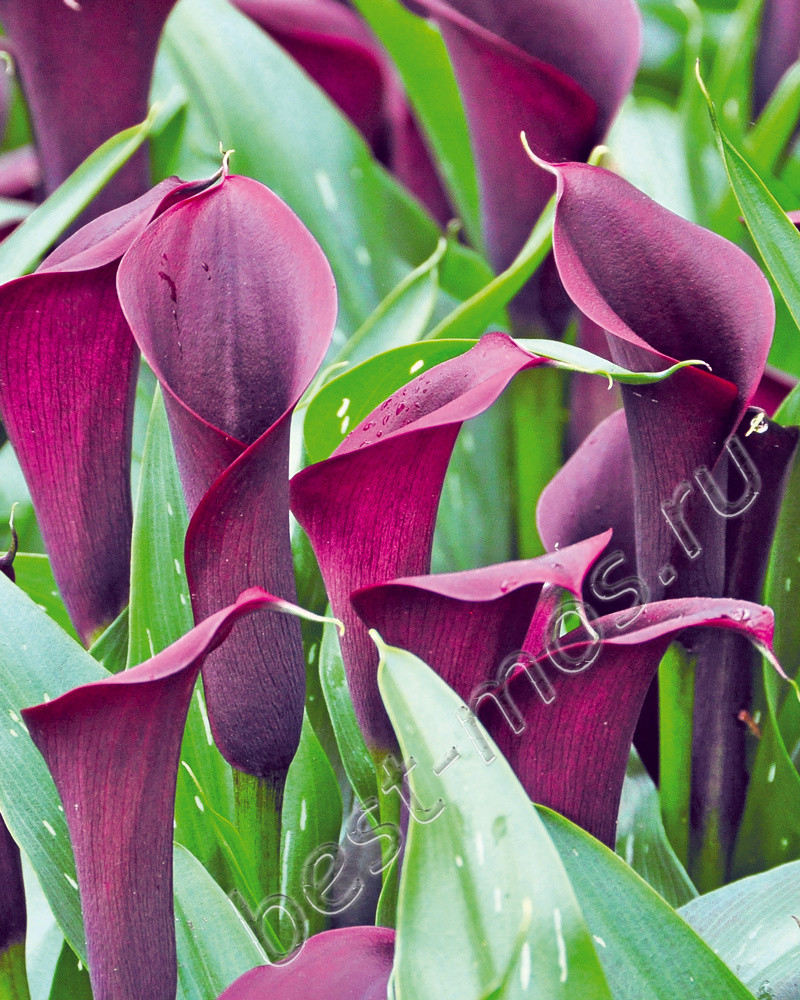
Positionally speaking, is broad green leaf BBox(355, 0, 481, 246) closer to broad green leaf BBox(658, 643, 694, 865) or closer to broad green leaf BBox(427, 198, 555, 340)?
broad green leaf BBox(427, 198, 555, 340)

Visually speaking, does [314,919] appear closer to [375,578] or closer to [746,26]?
[375,578]

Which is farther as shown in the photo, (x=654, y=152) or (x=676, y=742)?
(x=654, y=152)

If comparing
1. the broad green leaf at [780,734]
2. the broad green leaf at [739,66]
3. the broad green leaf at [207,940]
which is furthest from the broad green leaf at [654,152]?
the broad green leaf at [207,940]

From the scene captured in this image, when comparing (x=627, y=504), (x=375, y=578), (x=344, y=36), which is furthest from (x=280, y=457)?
(x=344, y=36)

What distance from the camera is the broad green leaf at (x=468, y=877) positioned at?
0.20 m

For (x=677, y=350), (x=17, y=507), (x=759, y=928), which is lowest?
(x=17, y=507)

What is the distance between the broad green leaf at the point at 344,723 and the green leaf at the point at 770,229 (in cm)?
20

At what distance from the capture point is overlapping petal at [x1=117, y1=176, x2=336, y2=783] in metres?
0.26

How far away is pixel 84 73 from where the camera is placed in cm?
48

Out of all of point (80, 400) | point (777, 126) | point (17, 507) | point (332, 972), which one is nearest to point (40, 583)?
point (17, 507)

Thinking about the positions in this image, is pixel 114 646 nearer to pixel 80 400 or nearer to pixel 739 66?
pixel 80 400

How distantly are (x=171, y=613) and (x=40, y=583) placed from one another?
127 millimetres

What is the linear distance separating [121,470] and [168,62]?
1.65ft

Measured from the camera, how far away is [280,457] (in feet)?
0.85
